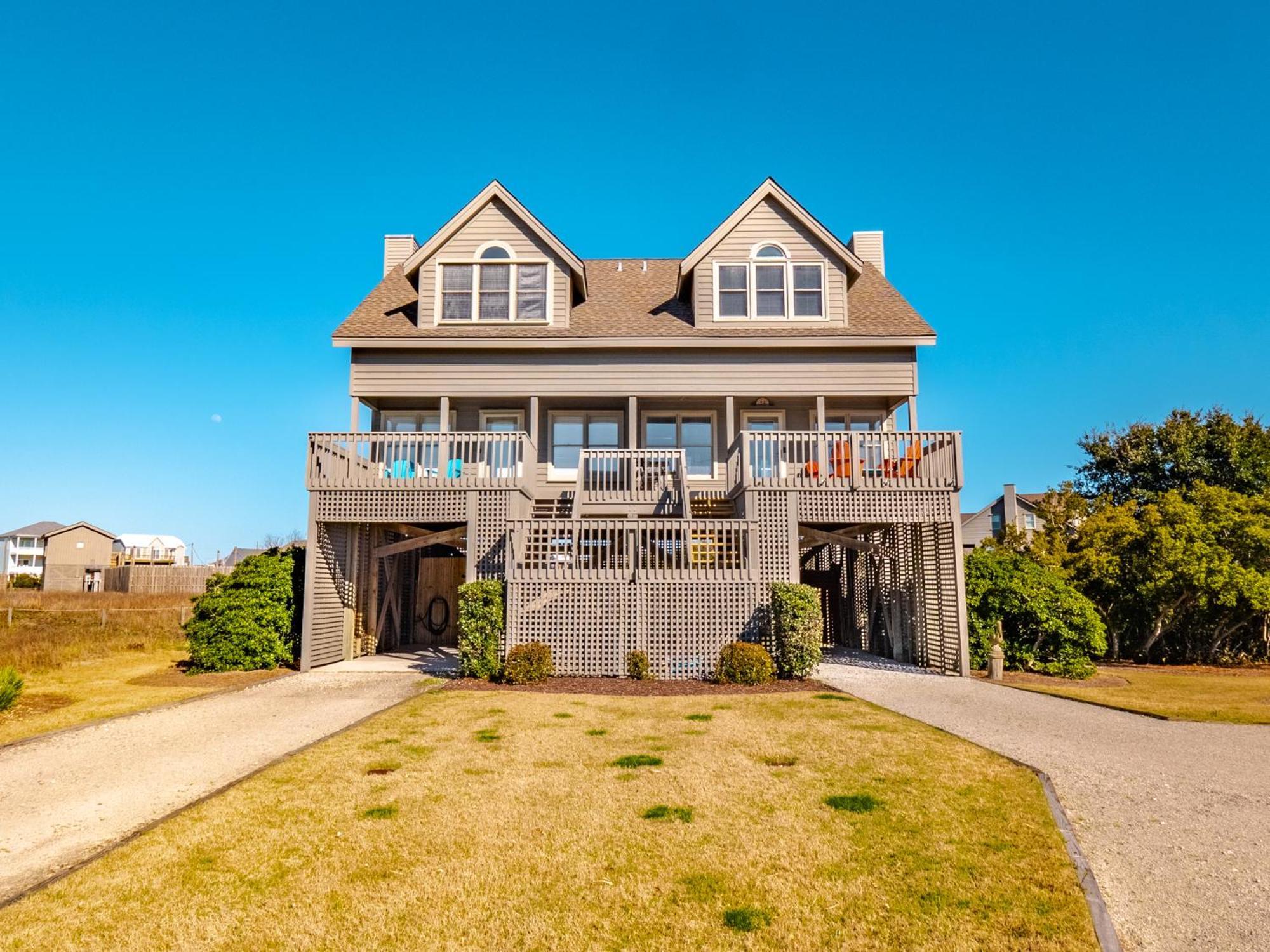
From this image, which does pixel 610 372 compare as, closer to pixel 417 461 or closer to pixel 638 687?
pixel 417 461

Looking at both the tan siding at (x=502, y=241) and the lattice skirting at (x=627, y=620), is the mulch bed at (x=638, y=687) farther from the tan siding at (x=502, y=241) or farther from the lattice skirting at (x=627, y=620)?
the tan siding at (x=502, y=241)

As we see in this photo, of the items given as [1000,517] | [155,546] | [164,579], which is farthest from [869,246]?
[155,546]

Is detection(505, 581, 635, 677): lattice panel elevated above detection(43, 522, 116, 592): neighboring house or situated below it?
below

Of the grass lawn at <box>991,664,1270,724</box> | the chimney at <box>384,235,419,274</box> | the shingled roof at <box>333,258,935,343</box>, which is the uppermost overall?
the chimney at <box>384,235,419,274</box>

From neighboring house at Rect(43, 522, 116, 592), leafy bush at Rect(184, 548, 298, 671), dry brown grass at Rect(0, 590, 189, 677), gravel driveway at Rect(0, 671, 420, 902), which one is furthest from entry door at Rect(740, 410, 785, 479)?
neighboring house at Rect(43, 522, 116, 592)

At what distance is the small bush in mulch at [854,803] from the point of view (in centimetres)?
548

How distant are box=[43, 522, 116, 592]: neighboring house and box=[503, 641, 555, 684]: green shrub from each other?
47.2m

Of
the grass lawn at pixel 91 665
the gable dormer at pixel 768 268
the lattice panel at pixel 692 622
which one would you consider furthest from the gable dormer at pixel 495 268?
the grass lawn at pixel 91 665

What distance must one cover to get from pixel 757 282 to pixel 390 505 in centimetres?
1009

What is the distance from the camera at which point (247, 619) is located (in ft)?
45.2

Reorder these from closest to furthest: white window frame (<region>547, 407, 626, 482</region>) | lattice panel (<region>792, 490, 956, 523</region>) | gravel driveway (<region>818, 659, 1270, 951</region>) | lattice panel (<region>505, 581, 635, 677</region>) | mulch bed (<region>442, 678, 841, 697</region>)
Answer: gravel driveway (<region>818, 659, 1270, 951</region>) < mulch bed (<region>442, 678, 841, 697</region>) < lattice panel (<region>505, 581, 635, 677</region>) < lattice panel (<region>792, 490, 956, 523</region>) < white window frame (<region>547, 407, 626, 482</region>)

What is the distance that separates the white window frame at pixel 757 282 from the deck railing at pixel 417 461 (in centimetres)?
623

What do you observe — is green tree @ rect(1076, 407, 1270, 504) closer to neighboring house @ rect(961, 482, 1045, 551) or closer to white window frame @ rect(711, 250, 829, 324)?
neighboring house @ rect(961, 482, 1045, 551)

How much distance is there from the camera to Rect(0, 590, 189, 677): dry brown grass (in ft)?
51.0
